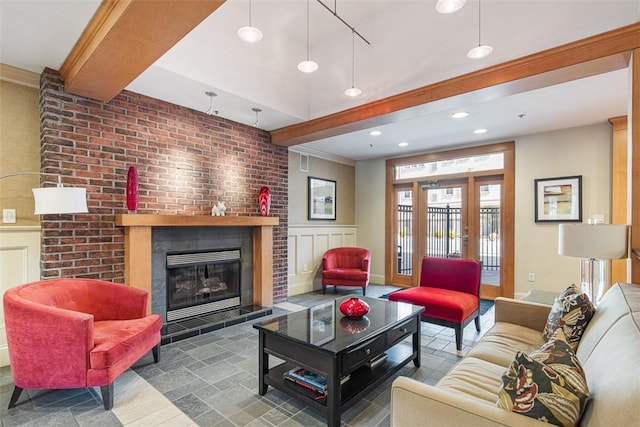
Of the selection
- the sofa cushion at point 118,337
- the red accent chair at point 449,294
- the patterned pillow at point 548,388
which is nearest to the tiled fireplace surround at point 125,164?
the sofa cushion at point 118,337

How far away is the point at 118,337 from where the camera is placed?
228 cm

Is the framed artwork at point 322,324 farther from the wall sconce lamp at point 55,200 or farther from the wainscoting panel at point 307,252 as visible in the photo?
the wainscoting panel at point 307,252

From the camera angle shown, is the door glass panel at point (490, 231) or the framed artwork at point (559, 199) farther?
the door glass panel at point (490, 231)

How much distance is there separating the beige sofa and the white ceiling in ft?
6.73

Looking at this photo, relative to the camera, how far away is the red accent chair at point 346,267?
5.36m

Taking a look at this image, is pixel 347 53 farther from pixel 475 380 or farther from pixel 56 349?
pixel 56 349

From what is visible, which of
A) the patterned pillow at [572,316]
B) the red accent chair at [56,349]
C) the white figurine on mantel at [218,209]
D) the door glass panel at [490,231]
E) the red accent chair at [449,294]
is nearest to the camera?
the patterned pillow at [572,316]

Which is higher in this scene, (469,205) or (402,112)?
(402,112)

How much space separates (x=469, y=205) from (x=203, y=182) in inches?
170

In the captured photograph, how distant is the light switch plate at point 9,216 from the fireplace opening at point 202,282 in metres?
1.35

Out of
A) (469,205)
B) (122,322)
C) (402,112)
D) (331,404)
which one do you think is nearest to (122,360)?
(122,322)

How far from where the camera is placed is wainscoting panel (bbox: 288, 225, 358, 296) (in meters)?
5.53

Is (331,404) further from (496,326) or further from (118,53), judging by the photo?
(118,53)

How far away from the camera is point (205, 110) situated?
3920mm
